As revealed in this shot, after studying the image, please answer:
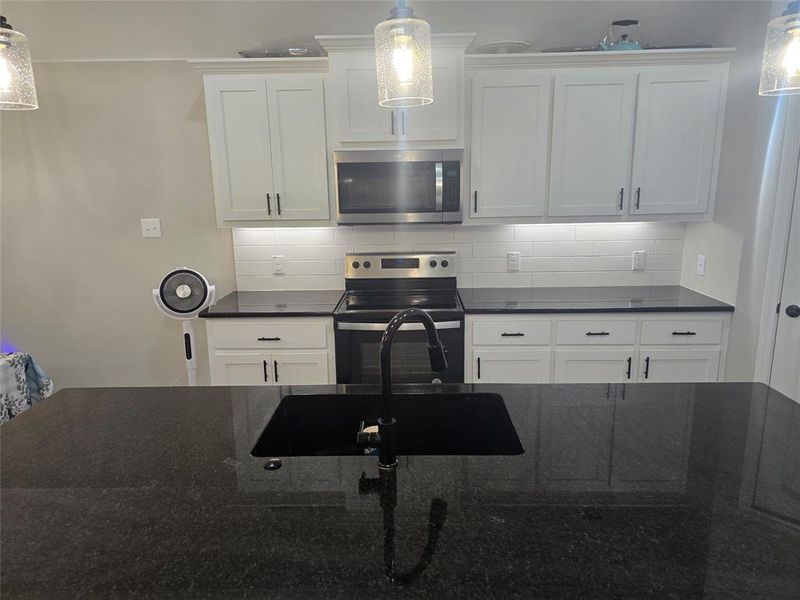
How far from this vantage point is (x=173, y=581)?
74 centimetres

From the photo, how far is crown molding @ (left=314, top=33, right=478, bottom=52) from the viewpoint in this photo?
2.53 m

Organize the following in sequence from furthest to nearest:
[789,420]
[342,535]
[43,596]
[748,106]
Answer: [748,106] < [789,420] < [342,535] < [43,596]

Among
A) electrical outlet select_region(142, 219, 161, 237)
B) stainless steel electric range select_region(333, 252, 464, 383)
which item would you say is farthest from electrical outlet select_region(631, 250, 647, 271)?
electrical outlet select_region(142, 219, 161, 237)

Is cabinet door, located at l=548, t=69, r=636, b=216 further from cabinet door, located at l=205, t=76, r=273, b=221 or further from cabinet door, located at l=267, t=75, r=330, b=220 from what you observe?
cabinet door, located at l=205, t=76, r=273, b=221

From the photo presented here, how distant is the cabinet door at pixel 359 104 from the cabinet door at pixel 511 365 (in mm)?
1318

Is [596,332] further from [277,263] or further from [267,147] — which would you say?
[267,147]

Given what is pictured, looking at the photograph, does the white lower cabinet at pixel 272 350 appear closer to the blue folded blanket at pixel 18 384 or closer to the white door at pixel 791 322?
the blue folded blanket at pixel 18 384

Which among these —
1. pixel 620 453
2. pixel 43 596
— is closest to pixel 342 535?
pixel 43 596

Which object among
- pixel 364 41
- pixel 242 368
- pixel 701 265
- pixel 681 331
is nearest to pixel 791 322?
pixel 681 331

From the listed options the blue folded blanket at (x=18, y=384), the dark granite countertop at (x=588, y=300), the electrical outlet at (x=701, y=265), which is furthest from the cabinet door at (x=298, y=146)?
the electrical outlet at (x=701, y=265)

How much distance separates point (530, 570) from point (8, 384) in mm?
2625

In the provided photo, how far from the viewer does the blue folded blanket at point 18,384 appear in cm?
233

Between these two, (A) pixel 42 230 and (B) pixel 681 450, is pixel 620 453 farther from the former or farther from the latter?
(A) pixel 42 230

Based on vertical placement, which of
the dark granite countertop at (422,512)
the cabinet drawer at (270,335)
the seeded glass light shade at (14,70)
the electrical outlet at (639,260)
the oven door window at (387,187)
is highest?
the seeded glass light shade at (14,70)
